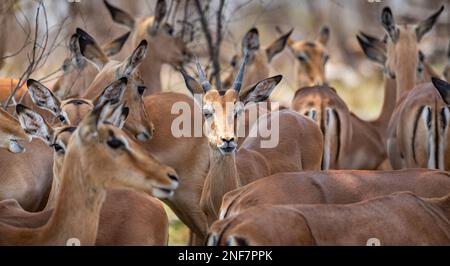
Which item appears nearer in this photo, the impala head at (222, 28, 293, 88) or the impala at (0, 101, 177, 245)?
the impala at (0, 101, 177, 245)

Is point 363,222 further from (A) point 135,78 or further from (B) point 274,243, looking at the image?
(A) point 135,78

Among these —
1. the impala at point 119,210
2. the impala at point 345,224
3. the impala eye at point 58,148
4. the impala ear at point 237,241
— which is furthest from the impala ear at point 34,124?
the impala ear at point 237,241

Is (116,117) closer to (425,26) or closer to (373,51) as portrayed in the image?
(425,26)

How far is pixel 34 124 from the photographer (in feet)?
20.7

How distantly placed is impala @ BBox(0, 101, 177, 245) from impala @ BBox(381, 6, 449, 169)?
153 inches

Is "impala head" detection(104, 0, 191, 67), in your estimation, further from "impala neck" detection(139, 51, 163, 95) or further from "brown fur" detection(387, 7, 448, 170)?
"brown fur" detection(387, 7, 448, 170)

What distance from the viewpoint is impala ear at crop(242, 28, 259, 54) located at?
9711 millimetres

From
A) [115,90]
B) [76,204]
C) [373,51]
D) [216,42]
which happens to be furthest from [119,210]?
[373,51]

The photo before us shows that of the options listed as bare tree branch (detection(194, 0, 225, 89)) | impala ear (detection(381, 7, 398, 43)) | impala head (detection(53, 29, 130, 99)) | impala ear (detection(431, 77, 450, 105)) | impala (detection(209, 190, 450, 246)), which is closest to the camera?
impala (detection(209, 190, 450, 246))

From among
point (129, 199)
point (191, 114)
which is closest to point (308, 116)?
point (191, 114)

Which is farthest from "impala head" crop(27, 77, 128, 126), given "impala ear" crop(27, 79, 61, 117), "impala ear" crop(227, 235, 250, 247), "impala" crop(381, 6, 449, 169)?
"impala" crop(381, 6, 449, 169)

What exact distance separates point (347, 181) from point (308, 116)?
2.69m

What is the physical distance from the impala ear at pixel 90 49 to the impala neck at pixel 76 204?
3242 millimetres

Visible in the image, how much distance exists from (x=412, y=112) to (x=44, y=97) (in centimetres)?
343
